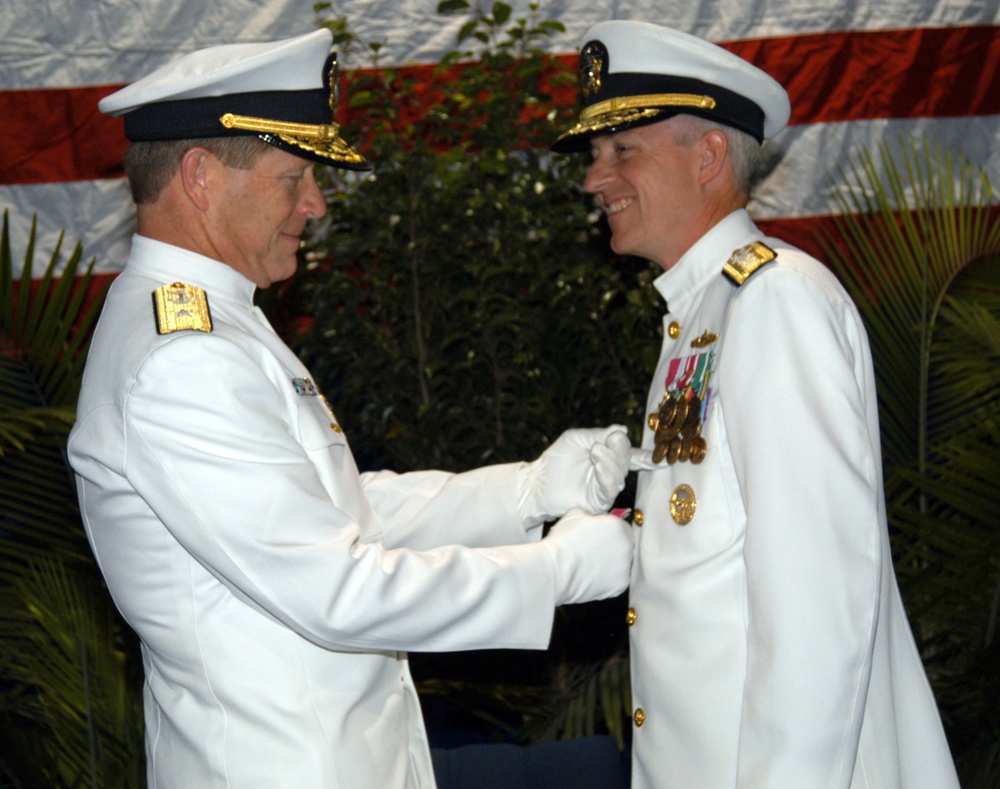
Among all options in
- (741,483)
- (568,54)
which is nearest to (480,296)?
(568,54)

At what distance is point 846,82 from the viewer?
10.8ft

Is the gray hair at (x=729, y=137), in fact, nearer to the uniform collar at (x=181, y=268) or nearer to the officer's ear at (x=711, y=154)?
the officer's ear at (x=711, y=154)

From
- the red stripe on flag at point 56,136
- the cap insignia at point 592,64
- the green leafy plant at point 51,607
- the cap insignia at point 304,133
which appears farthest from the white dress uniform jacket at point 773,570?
the red stripe on flag at point 56,136

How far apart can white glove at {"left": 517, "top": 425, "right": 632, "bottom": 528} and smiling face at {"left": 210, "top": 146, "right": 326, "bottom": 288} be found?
0.53 meters

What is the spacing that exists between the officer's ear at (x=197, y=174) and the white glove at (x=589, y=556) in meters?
0.68

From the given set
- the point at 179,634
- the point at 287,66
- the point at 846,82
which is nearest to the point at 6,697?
the point at 179,634

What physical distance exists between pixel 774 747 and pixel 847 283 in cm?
177

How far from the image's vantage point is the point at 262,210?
5.11 feet

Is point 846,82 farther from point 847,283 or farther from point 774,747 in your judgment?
point 774,747

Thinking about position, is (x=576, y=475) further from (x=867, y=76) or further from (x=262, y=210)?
(x=867, y=76)

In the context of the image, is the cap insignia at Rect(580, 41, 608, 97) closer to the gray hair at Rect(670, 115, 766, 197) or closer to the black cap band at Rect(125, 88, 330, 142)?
the gray hair at Rect(670, 115, 766, 197)

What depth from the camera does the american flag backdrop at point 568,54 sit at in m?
3.26

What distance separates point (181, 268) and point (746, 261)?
0.79 m

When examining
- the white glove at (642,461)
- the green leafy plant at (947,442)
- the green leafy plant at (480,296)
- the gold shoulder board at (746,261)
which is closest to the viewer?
the gold shoulder board at (746,261)
